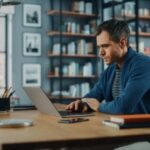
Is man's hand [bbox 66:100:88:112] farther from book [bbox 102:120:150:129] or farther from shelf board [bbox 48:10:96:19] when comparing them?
shelf board [bbox 48:10:96:19]

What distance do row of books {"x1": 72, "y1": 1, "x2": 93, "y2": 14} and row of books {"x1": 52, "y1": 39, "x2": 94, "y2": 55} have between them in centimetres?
55

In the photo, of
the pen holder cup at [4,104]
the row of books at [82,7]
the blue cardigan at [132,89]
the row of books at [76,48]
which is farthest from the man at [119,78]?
the row of books at [82,7]

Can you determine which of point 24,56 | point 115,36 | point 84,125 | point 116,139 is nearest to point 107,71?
point 115,36

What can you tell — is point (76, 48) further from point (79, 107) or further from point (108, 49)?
point (79, 107)

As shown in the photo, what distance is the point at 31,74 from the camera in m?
6.52

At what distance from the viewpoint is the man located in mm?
1918

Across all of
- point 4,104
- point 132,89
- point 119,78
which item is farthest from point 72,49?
point 132,89

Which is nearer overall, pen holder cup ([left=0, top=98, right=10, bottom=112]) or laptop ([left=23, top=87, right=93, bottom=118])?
laptop ([left=23, top=87, right=93, bottom=118])

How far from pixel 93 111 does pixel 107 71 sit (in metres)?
0.42

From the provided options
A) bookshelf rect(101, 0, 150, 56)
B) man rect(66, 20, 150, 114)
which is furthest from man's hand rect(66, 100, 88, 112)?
bookshelf rect(101, 0, 150, 56)

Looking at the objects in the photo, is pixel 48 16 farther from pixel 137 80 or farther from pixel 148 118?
pixel 148 118

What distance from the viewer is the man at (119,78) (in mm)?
1918

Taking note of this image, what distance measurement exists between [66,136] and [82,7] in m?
5.77

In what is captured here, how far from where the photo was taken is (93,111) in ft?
6.85
